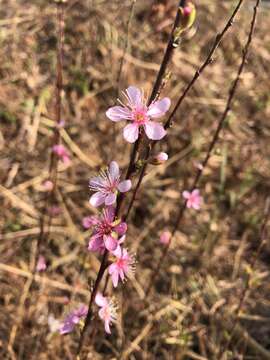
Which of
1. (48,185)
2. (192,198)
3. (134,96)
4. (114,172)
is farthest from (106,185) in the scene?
(48,185)

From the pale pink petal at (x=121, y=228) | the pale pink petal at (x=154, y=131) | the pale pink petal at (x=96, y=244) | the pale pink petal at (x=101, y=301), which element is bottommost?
the pale pink petal at (x=101, y=301)

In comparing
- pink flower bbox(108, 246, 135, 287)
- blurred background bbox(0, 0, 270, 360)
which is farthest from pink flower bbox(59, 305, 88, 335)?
blurred background bbox(0, 0, 270, 360)

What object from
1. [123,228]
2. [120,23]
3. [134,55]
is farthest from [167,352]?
[120,23]

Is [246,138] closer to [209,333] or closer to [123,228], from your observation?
[209,333]

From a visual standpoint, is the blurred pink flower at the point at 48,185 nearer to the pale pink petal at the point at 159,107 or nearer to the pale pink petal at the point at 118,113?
the pale pink petal at the point at 118,113

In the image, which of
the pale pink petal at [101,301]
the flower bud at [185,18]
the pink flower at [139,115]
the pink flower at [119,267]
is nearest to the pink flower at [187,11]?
the flower bud at [185,18]

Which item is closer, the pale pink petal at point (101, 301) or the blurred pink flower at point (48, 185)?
the pale pink petal at point (101, 301)

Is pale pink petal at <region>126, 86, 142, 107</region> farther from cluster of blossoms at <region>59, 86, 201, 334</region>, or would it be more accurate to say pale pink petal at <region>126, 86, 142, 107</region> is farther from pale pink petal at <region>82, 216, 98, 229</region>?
pale pink petal at <region>82, 216, 98, 229</region>
